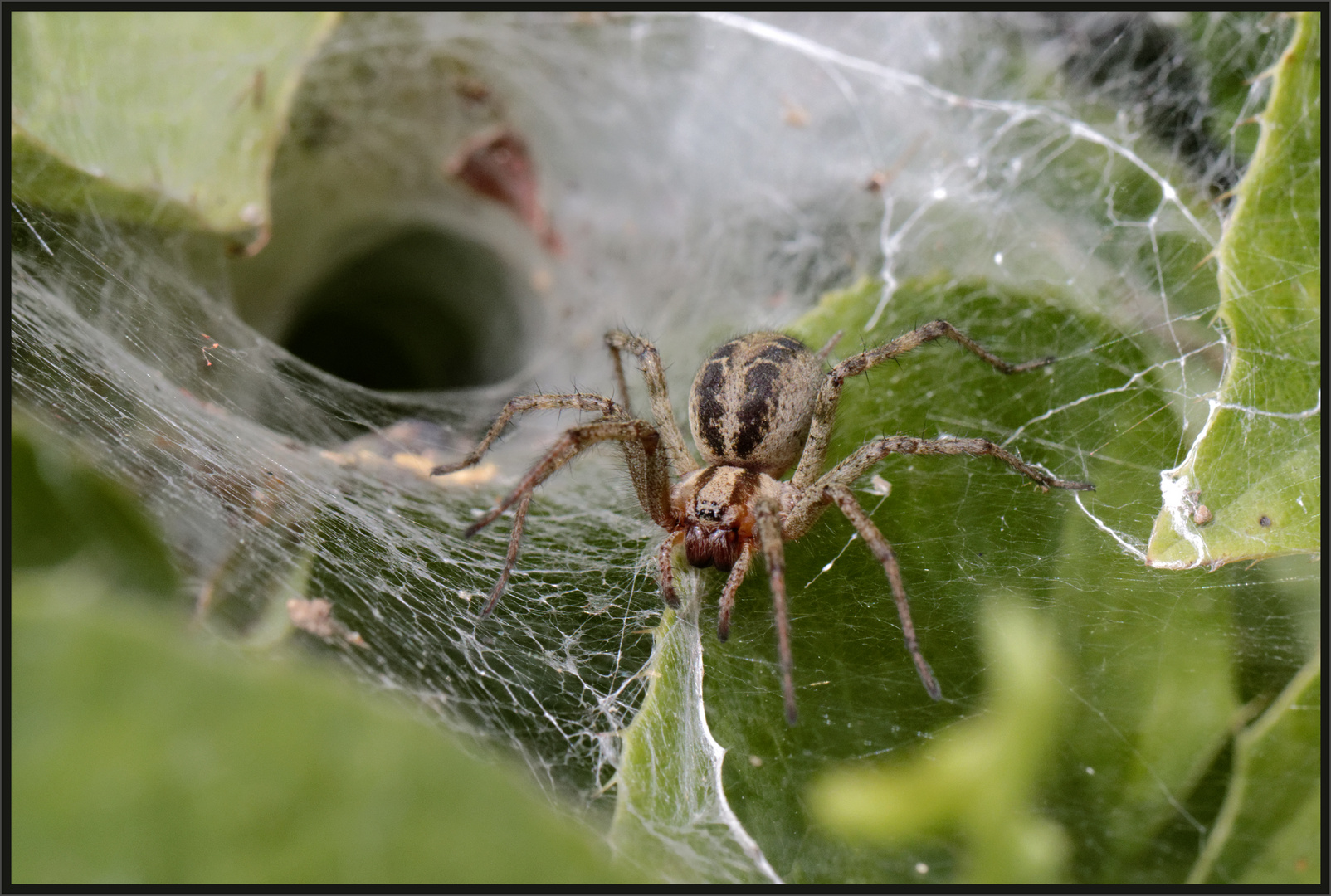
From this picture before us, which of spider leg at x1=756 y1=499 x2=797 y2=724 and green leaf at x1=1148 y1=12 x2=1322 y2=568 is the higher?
green leaf at x1=1148 y1=12 x2=1322 y2=568

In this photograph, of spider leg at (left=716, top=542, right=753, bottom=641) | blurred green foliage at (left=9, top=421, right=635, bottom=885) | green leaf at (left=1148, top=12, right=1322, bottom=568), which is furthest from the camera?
spider leg at (left=716, top=542, right=753, bottom=641)

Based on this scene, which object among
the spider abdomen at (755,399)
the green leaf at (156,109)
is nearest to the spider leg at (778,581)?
the spider abdomen at (755,399)

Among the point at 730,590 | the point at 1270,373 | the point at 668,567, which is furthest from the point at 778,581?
the point at 1270,373

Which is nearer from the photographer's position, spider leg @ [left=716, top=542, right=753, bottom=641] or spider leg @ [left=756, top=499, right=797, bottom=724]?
spider leg @ [left=756, top=499, right=797, bottom=724]

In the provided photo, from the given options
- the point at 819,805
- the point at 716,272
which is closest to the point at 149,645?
the point at 819,805

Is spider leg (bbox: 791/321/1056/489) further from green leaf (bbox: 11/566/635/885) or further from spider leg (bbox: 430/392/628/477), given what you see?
green leaf (bbox: 11/566/635/885)

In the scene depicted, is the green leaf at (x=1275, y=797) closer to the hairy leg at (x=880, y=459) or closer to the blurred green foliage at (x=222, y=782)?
the hairy leg at (x=880, y=459)

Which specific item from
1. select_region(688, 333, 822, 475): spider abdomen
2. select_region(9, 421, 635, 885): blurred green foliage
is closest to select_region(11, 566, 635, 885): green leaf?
select_region(9, 421, 635, 885): blurred green foliage
